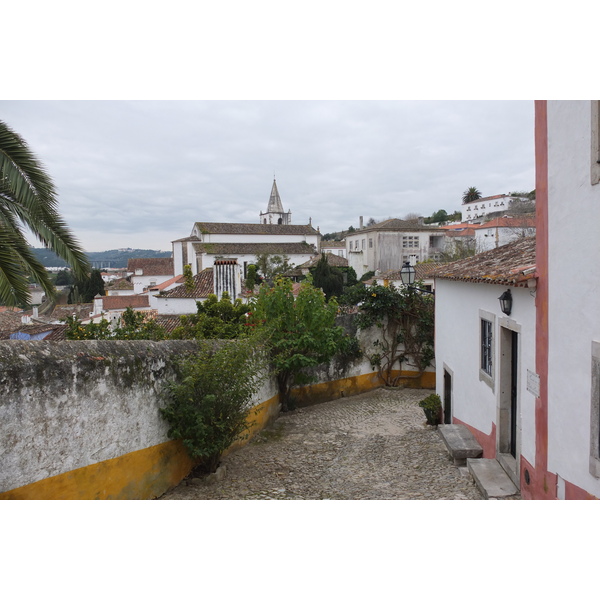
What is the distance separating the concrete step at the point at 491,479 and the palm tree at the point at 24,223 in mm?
5960

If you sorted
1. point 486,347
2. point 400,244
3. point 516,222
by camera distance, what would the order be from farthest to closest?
1. point 400,244
2. point 516,222
3. point 486,347

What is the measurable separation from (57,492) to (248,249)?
47.9 m

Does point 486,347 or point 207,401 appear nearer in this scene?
point 207,401

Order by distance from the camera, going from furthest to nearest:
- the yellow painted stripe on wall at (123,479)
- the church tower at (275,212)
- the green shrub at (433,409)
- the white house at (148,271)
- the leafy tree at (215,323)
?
the church tower at (275,212) < the white house at (148,271) < the leafy tree at (215,323) < the green shrub at (433,409) < the yellow painted stripe on wall at (123,479)

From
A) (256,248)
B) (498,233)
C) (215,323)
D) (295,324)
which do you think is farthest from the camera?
(256,248)

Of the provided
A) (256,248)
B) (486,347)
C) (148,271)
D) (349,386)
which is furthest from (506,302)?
(148,271)

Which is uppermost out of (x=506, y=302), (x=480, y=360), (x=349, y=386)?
(x=506, y=302)

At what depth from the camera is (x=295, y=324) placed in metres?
10.7

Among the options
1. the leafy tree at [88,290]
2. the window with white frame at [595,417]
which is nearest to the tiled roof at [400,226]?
the leafy tree at [88,290]

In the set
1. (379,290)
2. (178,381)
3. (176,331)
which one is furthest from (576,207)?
(379,290)

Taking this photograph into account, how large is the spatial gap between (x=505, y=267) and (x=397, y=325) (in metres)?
8.37

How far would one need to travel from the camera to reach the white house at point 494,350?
17.3 ft

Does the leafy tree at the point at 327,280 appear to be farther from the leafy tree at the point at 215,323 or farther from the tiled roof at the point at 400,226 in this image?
the leafy tree at the point at 215,323

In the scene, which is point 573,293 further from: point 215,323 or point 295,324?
point 215,323
